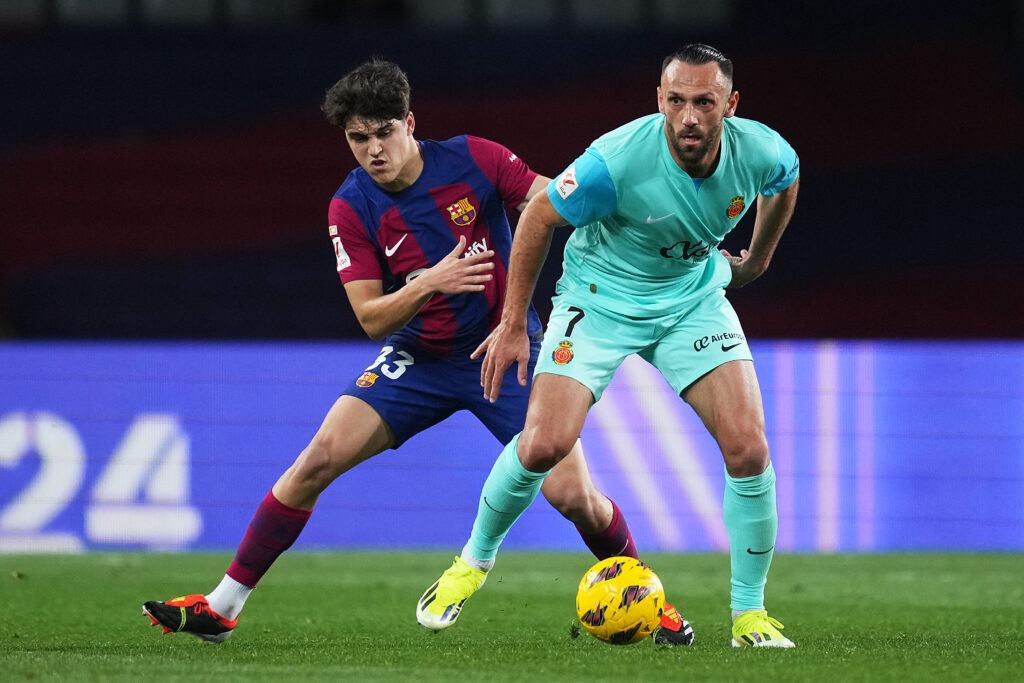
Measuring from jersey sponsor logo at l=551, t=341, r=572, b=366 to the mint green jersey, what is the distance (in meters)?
0.21

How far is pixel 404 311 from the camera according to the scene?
5.11 m

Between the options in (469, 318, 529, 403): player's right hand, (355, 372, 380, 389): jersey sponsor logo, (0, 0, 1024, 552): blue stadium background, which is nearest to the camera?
(469, 318, 529, 403): player's right hand

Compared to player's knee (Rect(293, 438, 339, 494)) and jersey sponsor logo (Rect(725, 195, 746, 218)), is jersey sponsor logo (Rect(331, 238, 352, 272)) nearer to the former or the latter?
player's knee (Rect(293, 438, 339, 494))

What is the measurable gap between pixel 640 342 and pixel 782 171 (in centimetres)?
76

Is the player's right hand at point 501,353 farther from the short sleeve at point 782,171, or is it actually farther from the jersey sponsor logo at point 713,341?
the short sleeve at point 782,171

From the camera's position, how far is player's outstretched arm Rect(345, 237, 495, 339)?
5.07 metres

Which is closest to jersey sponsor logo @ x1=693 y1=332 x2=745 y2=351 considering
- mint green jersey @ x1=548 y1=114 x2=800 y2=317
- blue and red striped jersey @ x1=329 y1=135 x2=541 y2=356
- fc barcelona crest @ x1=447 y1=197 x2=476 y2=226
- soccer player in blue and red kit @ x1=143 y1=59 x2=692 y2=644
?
mint green jersey @ x1=548 y1=114 x2=800 y2=317

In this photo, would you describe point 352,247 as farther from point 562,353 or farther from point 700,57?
point 700,57

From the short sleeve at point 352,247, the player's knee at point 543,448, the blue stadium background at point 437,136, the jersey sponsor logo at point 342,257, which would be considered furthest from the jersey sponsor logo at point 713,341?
the blue stadium background at point 437,136

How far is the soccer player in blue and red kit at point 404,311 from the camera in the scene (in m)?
5.18

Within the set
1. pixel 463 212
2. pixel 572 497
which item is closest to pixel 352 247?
pixel 463 212

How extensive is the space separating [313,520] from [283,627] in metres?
4.43

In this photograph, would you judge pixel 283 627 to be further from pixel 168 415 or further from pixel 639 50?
pixel 639 50

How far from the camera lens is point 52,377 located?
1021 centimetres
